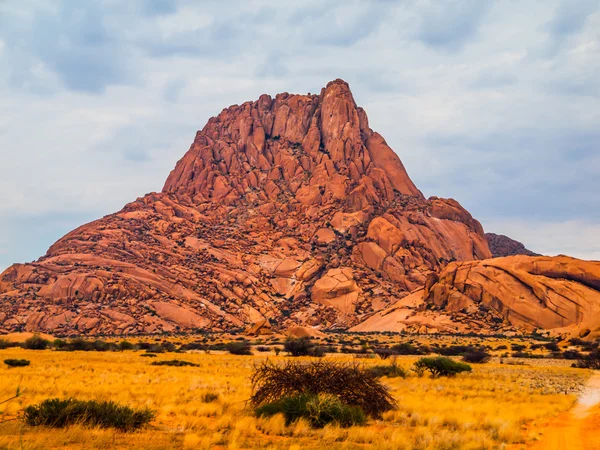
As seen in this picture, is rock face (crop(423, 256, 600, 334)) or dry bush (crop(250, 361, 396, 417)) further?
rock face (crop(423, 256, 600, 334))

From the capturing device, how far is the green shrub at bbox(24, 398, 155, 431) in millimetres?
11453

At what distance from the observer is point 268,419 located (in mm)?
13008

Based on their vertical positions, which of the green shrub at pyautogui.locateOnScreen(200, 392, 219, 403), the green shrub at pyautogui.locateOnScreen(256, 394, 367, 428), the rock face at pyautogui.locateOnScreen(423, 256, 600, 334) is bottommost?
the green shrub at pyautogui.locateOnScreen(200, 392, 219, 403)

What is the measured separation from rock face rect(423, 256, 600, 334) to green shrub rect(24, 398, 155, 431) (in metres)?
97.9

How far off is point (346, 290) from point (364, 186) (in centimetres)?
4740

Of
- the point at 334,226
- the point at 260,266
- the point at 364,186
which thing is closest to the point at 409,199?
the point at 364,186

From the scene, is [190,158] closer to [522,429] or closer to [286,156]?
[286,156]

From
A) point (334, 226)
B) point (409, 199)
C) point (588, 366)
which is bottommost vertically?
point (588, 366)

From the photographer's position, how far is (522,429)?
13461 millimetres

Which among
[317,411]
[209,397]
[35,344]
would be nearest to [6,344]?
[35,344]

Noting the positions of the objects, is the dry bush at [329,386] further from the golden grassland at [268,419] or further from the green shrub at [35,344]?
the green shrub at [35,344]

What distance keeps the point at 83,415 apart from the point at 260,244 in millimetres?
144914

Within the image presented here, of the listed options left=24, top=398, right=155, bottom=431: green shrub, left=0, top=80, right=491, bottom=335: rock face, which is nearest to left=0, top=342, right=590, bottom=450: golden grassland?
left=24, top=398, right=155, bottom=431: green shrub

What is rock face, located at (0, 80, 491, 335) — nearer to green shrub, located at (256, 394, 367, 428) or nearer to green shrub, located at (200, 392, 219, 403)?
green shrub, located at (200, 392, 219, 403)
